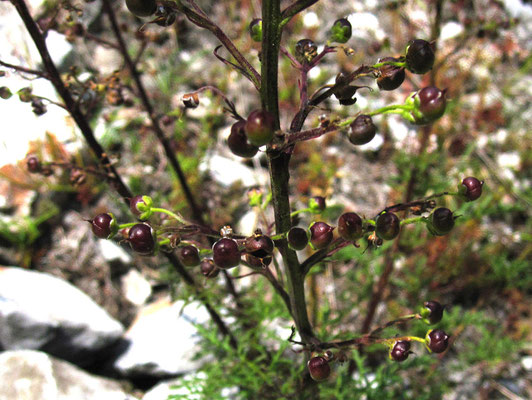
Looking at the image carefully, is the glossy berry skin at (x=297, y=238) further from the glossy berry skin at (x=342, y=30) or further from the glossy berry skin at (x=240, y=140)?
the glossy berry skin at (x=342, y=30)

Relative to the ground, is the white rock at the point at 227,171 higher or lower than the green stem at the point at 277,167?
higher

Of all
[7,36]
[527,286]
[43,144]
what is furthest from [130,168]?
[527,286]

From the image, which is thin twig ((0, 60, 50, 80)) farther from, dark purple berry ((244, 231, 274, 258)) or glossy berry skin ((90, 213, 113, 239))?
dark purple berry ((244, 231, 274, 258))

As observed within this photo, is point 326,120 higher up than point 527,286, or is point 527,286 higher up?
point 527,286

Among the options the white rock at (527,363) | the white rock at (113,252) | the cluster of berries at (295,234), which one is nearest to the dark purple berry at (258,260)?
the cluster of berries at (295,234)

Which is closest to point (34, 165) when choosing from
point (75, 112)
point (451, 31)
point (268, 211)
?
point (75, 112)

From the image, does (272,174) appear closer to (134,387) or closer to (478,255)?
(134,387)
